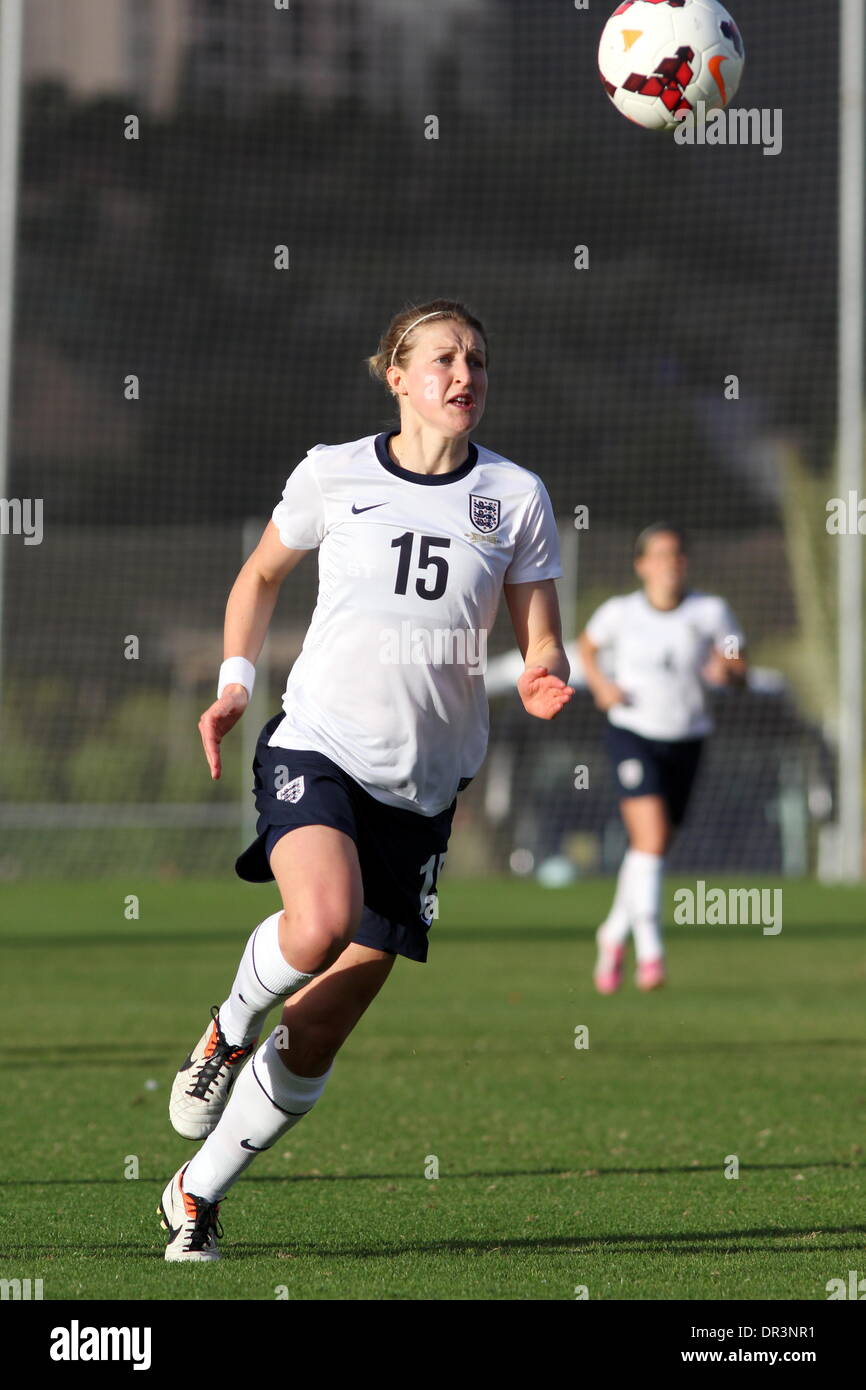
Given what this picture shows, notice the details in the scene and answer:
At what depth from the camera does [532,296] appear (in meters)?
26.2

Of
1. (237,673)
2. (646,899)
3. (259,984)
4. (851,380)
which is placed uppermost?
(851,380)

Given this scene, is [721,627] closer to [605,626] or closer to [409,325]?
[605,626]

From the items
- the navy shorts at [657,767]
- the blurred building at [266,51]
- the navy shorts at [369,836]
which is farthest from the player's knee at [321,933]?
the blurred building at [266,51]

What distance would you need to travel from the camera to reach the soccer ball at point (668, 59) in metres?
6.11

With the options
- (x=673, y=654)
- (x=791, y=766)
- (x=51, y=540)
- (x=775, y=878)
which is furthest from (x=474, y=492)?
(x=51, y=540)

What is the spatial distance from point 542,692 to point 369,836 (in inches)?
20.4

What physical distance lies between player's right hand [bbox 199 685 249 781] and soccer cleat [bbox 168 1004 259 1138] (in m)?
0.58

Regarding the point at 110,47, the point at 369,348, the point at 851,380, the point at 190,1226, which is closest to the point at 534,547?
the point at 190,1226

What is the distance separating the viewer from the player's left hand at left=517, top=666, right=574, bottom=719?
12.9 ft

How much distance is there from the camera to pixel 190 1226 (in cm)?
402

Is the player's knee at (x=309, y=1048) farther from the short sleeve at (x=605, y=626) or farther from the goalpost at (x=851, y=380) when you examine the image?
the goalpost at (x=851, y=380)

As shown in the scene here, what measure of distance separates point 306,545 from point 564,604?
A: 18.2m

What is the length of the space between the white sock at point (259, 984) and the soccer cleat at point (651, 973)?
A: 18.6 feet
